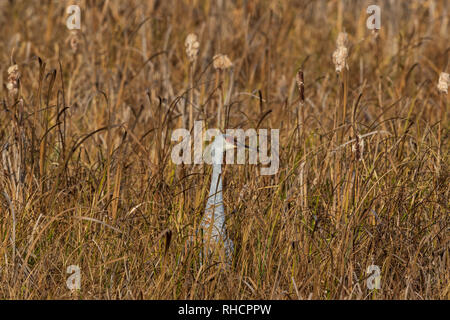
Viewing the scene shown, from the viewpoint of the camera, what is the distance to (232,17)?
18.5 feet

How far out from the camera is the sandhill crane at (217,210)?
2826 millimetres

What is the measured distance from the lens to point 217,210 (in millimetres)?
2906

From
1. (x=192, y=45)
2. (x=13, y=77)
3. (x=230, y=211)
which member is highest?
(x=192, y=45)

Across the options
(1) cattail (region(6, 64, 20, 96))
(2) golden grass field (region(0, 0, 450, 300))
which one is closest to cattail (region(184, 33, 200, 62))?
(2) golden grass field (region(0, 0, 450, 300))

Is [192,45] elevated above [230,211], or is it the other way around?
[192,45]

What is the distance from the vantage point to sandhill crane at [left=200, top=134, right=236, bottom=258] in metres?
2.83

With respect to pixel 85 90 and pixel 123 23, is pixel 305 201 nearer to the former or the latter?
pixel 85 90

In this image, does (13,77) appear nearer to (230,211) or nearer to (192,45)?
(192,45)

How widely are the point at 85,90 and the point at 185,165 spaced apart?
63.1 inches

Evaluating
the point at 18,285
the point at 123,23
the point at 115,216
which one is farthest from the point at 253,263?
the point at 123,23

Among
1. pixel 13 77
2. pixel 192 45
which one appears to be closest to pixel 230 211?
pixel 192 45

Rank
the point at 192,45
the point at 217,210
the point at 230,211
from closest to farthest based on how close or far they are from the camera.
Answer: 1. the point at 217,210
2. the point at 230,211
3. the point at 192,45

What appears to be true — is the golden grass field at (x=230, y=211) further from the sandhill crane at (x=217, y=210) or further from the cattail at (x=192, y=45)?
the cattail at (x=192, y=45)

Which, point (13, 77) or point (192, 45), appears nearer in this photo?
point (13, 77)
